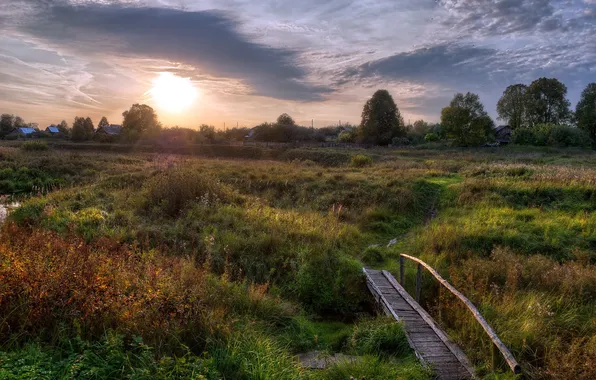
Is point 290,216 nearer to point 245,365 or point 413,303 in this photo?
point 413,303

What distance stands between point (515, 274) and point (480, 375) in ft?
12.8

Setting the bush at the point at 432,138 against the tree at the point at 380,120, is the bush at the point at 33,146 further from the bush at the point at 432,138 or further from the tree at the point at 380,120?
the bush at the point at 432,138

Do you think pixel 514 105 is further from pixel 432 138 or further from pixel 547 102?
pixel 432 138

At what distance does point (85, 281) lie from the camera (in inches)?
185

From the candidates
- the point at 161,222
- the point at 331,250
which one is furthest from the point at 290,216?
the point at 161,222

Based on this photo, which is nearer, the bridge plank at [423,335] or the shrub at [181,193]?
the bridge plank at [423,335]

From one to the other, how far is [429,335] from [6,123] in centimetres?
11899

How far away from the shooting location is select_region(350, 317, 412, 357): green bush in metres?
5.54

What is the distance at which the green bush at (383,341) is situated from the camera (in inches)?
218

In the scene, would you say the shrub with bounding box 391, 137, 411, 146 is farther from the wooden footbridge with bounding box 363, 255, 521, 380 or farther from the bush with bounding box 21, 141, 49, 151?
the wooden footbridge with bounding box 363, 255, 521, 380

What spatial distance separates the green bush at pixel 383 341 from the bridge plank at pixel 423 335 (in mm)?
145

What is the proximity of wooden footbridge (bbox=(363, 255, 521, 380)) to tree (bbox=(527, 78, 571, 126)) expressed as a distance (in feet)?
237

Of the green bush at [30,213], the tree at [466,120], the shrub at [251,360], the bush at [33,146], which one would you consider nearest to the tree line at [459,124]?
the tree at [466,120]

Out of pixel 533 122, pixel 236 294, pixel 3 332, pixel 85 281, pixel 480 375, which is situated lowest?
pixel 480 375
